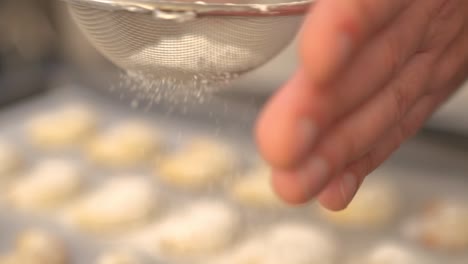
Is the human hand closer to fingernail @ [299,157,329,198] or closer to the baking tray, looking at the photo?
fingernail @ [299,157,329,198]

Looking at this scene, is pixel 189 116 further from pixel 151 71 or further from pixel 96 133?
pixel 151 71

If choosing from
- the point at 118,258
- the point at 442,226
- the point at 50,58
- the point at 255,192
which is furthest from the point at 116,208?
the point at 50,58

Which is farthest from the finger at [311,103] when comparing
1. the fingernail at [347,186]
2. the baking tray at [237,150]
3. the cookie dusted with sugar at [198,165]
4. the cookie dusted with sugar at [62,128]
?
the cookie dusted with sugar at [62,128]

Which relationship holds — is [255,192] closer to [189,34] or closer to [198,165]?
[198,165]

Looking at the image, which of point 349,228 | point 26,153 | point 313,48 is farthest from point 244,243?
point 313,48

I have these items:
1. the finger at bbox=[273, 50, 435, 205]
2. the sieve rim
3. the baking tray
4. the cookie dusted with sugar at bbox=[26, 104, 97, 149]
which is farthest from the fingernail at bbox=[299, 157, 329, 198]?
the cookie dusted with sugar at bbox=[26, 104, 97, 149]
